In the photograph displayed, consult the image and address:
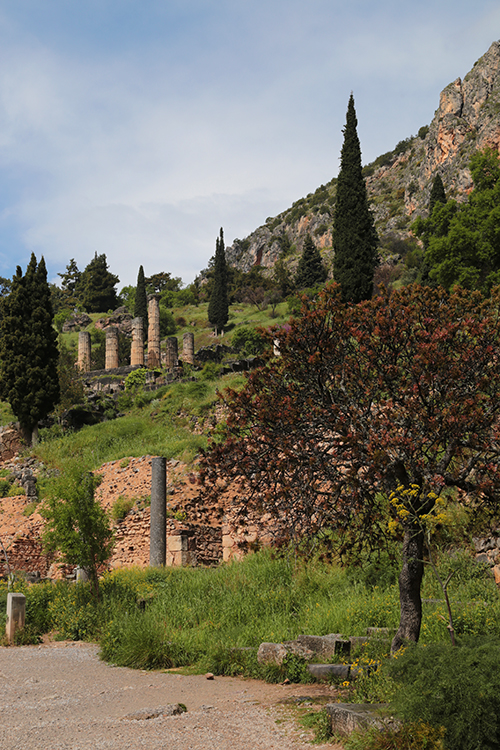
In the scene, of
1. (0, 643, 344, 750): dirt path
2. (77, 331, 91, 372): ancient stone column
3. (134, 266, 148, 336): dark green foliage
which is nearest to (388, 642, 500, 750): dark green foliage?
(0, 643, 344, 750): dirt path

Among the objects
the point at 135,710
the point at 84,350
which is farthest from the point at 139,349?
the point at 135,710

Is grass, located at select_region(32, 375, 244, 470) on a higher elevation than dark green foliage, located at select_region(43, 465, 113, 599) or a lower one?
higher

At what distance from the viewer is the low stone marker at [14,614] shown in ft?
39.1

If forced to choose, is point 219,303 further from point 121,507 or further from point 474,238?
point 121,507

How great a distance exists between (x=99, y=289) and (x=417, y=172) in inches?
2196

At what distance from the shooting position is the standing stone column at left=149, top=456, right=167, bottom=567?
1717 centimetres

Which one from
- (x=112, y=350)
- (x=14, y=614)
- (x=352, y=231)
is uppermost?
(x=352, y=231)

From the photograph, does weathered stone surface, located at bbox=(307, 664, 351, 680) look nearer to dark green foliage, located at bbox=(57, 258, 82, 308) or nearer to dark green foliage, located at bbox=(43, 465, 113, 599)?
dark green foliage, located at bbox=(43, 465, 113, 599)

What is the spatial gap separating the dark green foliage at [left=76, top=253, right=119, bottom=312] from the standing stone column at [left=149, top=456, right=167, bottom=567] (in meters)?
70.7

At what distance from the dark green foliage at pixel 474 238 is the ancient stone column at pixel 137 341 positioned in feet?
97.5

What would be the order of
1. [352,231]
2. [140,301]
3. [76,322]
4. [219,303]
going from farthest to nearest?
1. [76,322]
2. [140,301]
3. [219,303]
4. [352,231]

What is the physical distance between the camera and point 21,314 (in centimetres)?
3031

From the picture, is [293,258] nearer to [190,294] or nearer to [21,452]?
[190,294]

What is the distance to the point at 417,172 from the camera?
96750 millimetres
